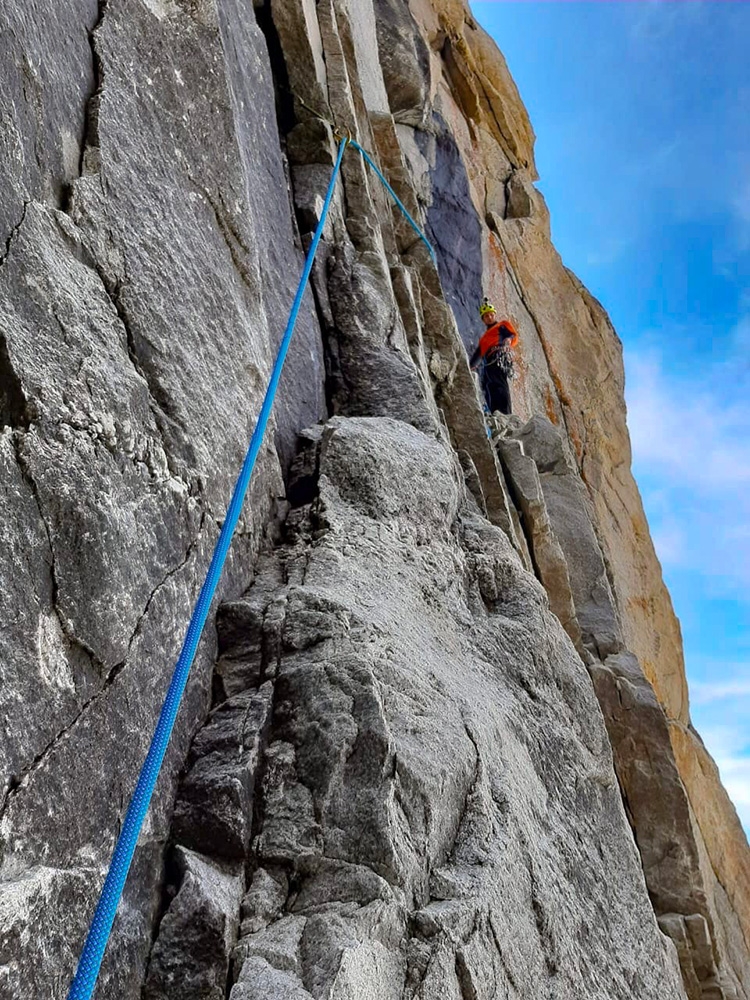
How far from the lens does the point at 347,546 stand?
413 centimetres

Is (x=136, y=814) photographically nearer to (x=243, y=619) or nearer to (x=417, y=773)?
(x=417, y=773)

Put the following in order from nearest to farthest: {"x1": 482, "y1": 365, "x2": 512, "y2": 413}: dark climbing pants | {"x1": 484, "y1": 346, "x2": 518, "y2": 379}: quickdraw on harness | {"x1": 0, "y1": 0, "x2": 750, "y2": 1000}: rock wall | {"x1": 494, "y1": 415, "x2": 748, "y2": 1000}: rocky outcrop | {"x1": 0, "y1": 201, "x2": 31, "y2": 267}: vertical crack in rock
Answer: {"x1": 0, "y1": 0, "x2": 750, "y2": 1000}: rock wall < {"x1": 0, "y1": 201, "x2": 31, "y2": 267}: vertical crack in rock < {"x1": 494, "y1": 415, "x2": 748, "y2": 1000}: rocky outcrop < {"x1": 484, "y1": 346, "x2": 518, "y2": 379}: quickdraw on harness < {"x1": 482, "y1": 365, "x2": 512, "y2": 413}: dark climbing pants

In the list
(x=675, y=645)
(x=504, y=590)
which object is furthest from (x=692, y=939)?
(x=675, y=645)

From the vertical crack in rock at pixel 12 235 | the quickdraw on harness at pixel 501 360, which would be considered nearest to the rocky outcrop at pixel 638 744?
the quickdraw on harness at pixel 501 360

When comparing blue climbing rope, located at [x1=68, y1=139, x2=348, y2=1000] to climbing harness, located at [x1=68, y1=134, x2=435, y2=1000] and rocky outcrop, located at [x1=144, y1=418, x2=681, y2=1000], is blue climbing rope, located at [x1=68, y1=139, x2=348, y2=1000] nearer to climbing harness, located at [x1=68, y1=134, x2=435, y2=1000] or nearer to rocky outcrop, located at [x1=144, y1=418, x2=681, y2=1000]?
climbing harness, located at [x1=68, y1=134, x2=435, y2=1000]

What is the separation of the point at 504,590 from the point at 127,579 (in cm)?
289

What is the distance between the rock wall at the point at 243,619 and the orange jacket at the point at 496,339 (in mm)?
5148

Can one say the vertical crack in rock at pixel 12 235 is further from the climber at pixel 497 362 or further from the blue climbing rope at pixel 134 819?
the climber at pixel 497 362

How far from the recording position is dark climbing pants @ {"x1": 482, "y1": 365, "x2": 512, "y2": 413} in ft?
38.0

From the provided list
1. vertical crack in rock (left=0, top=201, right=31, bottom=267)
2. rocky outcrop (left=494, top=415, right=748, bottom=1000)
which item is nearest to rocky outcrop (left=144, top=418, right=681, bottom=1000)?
vertical crack in rock (left=0, top=201, right=31, bottom=267)

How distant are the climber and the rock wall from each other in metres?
5.11

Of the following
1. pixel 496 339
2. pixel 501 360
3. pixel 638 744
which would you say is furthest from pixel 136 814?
pixel 496 339

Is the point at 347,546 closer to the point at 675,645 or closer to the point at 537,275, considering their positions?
the point at 675,645

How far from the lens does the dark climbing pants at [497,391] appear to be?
11570 millimetres
